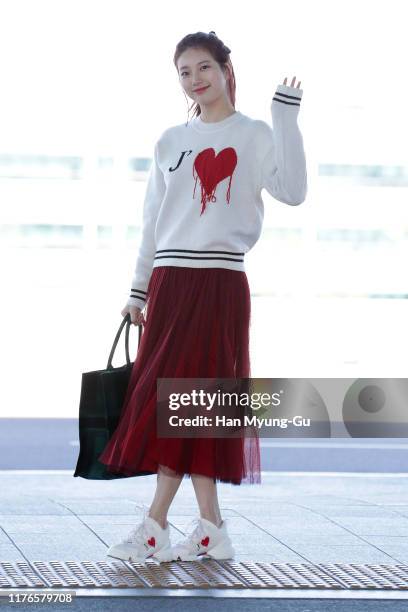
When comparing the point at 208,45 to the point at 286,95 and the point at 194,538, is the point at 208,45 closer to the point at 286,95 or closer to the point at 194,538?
the point at 286,95

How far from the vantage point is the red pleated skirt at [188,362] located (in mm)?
2648

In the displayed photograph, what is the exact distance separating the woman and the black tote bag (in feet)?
0.08

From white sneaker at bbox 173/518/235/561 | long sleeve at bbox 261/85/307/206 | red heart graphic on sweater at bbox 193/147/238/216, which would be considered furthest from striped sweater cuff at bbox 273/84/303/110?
white sneaker at bbox 173/518/235/561

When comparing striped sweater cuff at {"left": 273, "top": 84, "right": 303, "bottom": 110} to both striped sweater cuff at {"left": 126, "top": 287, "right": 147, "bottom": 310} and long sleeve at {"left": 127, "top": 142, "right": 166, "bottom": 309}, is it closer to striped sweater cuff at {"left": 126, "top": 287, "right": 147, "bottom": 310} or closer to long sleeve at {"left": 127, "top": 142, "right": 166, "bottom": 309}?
long sleeve at {"left": 127, "top": 142, "right": 166, "bottom": 309}

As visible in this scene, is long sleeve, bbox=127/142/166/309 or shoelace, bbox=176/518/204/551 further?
long sleeve, bbox=127/142/166/309

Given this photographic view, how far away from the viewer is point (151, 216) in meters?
2.81

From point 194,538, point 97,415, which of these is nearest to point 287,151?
point 97,415

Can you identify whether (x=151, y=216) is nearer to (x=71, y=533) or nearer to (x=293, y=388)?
(x=293, y=388)

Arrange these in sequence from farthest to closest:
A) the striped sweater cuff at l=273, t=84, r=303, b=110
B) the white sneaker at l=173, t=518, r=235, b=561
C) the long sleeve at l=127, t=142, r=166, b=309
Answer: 1. the long sleeve at l=127, t=142, r=166, b=309
2. the white sneaker at l=173, t=518, r=235, b=561
3. the striped sweater cuff at l=273, t=84, r=303, b=110

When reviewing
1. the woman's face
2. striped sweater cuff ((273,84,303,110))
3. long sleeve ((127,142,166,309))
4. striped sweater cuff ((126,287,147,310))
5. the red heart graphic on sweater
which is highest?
the woman's face

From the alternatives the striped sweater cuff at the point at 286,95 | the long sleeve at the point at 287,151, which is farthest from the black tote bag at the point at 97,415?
the striped sweater cuff at the point at 286,95

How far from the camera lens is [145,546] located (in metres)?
2.64

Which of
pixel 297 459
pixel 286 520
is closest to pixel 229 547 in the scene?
pixel 286 520

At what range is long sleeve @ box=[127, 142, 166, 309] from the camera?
280cm
